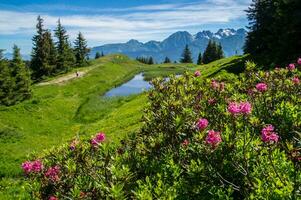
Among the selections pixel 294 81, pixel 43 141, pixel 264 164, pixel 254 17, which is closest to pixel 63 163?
pixel 264 164

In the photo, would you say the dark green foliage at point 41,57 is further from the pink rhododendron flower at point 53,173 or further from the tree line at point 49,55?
the pink rhododendron flower at point 53,173

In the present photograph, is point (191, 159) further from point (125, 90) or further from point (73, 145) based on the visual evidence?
point (125, 90)

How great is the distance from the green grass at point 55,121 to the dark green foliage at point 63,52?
16.9 meters

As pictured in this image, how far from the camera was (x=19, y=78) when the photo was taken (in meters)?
67.8

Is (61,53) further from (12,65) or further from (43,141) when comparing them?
(43,141)

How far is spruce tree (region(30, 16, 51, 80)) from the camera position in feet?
283

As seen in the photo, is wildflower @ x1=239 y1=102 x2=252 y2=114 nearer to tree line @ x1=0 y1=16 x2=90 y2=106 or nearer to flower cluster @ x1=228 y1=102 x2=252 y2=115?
flower cluster @ x1=228 y1=102 x2=252 y2=115

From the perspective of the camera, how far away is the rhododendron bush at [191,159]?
7133mm

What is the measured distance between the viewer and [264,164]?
7445 mm

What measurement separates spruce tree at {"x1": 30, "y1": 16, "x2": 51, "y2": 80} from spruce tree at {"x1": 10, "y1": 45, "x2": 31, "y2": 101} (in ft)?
51.9

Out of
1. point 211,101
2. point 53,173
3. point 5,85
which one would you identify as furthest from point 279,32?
point 53,173

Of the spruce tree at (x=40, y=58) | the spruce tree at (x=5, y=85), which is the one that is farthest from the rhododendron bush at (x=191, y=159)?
the spruce tree at (x=40, y=58)

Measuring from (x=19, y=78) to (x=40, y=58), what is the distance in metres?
20.1

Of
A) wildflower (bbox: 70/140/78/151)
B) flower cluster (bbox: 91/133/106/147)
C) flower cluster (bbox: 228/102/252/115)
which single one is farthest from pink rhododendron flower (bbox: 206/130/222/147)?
wildflower (bbox: 70/140/78/151)
